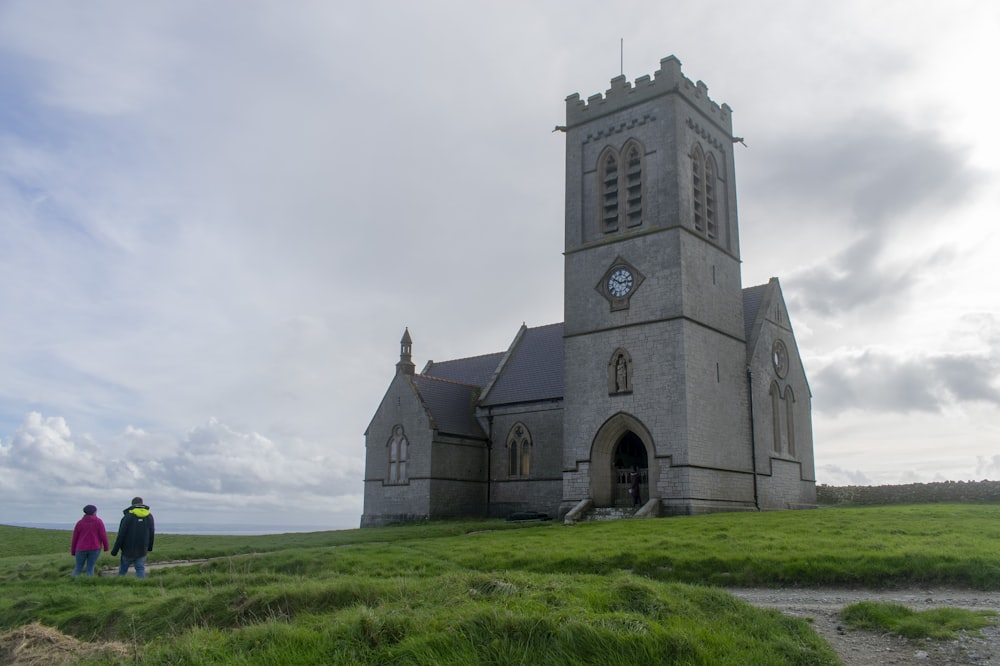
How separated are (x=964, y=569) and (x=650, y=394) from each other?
757 inches

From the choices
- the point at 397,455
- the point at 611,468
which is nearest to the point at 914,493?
the point at 611,468

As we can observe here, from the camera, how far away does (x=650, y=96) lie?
3694 cm

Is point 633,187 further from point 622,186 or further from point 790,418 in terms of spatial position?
point 790,418

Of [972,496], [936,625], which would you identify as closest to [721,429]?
[972,496]

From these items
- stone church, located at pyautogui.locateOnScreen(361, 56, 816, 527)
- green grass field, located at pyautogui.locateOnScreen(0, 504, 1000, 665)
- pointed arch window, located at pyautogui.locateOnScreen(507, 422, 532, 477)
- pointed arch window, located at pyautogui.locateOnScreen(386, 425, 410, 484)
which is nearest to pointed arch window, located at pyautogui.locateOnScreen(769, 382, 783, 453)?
stone church, located at pyautogui.locateOnScreen(361, 56, 816, 527)

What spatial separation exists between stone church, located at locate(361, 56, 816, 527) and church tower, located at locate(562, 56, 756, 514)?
8cm

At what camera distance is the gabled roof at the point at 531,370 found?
138 ft

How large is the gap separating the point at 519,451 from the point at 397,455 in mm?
6501

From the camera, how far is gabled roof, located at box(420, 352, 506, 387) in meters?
48.2


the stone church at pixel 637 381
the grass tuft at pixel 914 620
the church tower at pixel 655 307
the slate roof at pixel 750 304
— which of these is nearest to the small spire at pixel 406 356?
the stone church at pixel 637 381

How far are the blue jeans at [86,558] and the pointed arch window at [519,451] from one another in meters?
25.2

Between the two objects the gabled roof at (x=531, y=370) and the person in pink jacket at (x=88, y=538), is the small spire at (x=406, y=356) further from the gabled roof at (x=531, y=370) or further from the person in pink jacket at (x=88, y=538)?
the person in pink jacket at (x=88, y=538)

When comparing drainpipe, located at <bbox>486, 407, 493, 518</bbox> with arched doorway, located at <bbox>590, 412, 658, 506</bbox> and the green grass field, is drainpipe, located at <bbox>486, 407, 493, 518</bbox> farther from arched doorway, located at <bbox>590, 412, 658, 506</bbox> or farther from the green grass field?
the green grass field

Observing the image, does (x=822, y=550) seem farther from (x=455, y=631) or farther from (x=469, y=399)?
(x=469, y=399)
